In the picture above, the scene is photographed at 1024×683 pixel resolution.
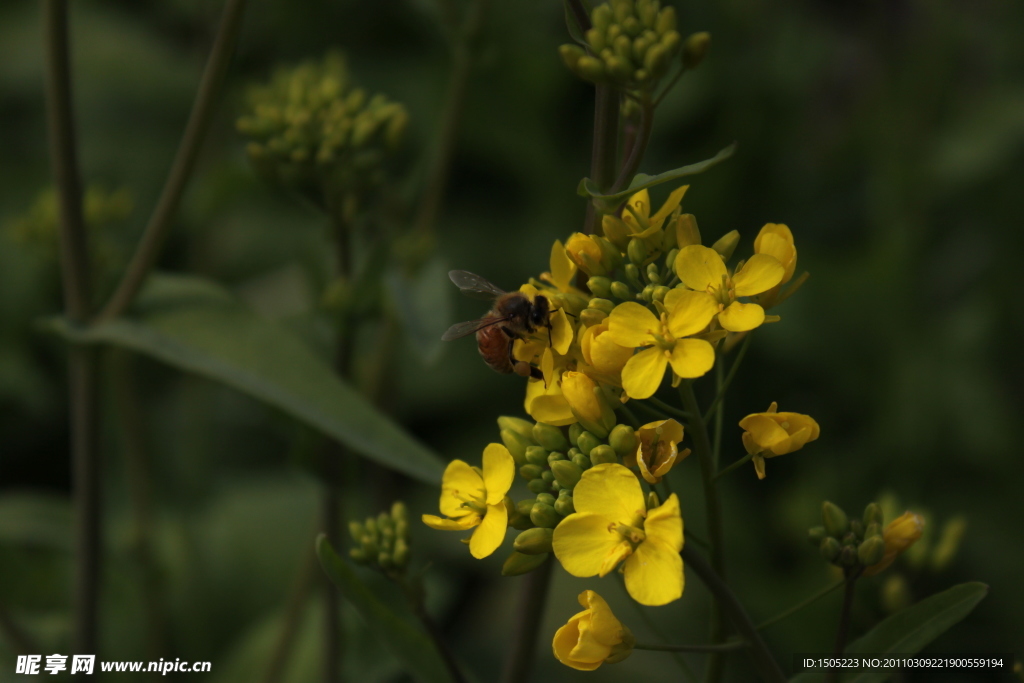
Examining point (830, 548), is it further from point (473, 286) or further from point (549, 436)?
point (473, 286)

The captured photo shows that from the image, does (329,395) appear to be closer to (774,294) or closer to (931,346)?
(774,294)

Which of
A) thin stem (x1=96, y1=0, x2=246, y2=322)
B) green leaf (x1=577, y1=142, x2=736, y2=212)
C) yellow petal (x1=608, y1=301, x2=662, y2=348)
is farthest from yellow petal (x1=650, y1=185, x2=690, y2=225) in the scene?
thin stem (x1=96, y1=0, x2=246, y2=322)

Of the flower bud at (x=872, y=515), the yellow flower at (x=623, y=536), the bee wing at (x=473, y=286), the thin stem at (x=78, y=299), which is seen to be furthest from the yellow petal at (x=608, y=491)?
the thin stem at (x=78, y=299)

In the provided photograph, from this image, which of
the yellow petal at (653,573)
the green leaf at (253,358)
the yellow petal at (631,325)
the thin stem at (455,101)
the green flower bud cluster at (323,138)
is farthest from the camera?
the thin stem at (455,101)

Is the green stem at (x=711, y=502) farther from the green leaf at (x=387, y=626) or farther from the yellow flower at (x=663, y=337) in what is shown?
the green leaf at (x=387, y=626)

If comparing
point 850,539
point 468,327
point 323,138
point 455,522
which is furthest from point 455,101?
point 850,539

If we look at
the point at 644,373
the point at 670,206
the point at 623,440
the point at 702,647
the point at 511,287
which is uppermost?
the point at 670,206
